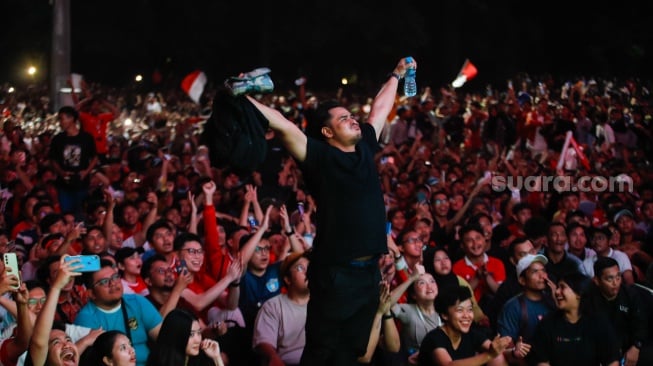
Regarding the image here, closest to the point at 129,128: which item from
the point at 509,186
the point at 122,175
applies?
the point at 122,175

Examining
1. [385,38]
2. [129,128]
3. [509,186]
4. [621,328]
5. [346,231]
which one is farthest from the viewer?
[385,38]

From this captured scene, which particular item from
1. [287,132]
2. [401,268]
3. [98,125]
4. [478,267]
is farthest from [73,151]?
[287,132]

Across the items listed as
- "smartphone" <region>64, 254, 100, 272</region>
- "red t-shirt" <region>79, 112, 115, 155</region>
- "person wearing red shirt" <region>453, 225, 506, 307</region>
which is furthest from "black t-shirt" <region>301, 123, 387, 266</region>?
"red t-shirt" <region>79, 112, 115, 155</region>

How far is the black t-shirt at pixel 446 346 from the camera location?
727 cm

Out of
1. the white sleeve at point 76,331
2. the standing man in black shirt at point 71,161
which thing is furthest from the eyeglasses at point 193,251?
the standing man in black shirt at point 71,161

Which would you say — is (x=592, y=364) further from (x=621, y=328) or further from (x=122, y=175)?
(x=122, y=175)

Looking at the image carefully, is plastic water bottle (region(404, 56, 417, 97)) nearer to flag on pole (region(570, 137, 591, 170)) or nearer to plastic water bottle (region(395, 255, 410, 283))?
plastic water bottle (region(395, 255, 410, 283))

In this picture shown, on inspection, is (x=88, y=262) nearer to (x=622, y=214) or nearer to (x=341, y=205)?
(x=341, y=205)

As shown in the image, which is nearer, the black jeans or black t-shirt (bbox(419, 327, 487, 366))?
the black jeans

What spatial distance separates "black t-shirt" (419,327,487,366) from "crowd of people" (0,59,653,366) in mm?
11

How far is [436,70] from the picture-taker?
35594mm

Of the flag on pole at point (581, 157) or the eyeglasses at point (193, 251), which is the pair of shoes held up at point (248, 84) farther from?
the flag on pole at point (581, 157)

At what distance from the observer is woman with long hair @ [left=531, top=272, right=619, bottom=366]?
766 centimetres

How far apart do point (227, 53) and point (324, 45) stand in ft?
11.4
